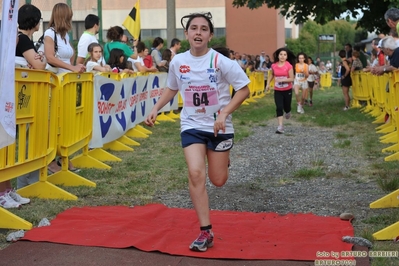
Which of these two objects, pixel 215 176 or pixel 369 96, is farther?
pixel 369 96

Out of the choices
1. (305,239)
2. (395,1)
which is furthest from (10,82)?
(395,1)

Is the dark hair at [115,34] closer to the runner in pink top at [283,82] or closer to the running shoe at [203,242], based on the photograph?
the runner in pink top at [283,82]

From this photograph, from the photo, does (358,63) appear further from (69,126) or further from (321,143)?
(69,126)

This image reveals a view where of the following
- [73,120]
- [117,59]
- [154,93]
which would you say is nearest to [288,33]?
Result: [154,93]

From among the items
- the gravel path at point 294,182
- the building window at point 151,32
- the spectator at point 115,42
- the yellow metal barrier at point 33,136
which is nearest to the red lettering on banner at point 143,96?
the spectator at point 115,42

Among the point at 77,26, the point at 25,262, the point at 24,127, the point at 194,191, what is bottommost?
the point at 25,262

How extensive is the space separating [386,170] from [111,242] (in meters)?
5.13

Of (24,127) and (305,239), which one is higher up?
(24,127)

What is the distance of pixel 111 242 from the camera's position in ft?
20.1

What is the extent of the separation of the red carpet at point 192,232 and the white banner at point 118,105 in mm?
3458

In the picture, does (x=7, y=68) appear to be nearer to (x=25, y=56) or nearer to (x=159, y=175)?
(x=25, y=56)

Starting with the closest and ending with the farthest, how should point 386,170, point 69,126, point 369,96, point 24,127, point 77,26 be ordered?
1. point 24,127
2. point 69,126
3. point 386,170
4. point 77,26
5. point 369,96

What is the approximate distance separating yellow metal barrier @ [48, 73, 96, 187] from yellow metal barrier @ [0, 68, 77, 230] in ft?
0.89

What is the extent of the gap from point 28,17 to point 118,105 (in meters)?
4.57
